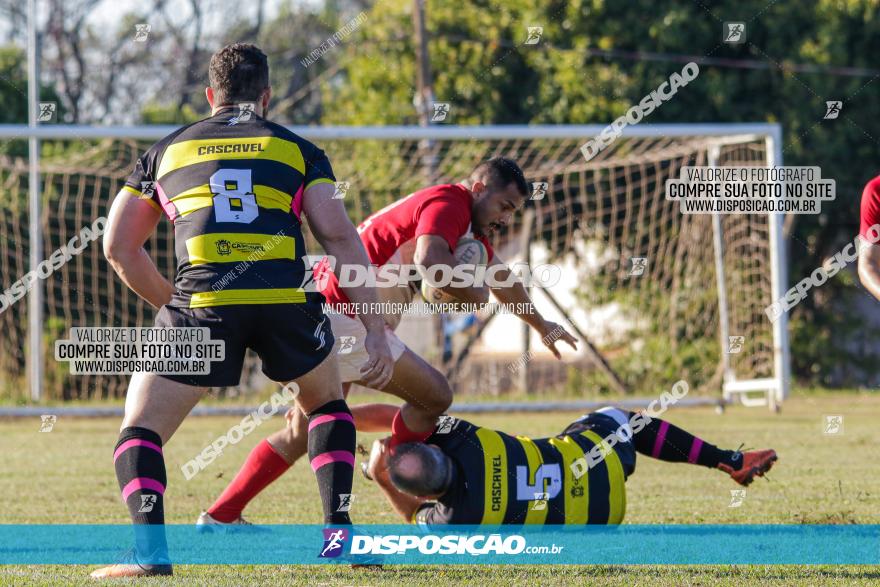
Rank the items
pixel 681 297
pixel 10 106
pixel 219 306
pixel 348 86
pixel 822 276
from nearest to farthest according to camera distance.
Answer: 1. pixel 219 306
2. pixel 681 297
3. pixel 822 276
4. pixel 10 106
5. pixel 348 86

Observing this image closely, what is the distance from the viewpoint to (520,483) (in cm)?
509

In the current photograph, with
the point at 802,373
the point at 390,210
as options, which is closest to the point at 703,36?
the point at 802,373

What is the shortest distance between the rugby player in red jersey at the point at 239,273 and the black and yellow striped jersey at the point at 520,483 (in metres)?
0.65

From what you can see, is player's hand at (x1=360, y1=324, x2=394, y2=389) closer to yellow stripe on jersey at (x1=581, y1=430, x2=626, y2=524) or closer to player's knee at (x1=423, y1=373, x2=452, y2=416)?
player's knee at (x1=423, y1=373, x2=452, y2=416)

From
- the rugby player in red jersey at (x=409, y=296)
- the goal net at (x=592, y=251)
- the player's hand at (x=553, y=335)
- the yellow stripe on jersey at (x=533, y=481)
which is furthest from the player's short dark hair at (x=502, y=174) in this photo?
the goal net at (x=592, y=251)

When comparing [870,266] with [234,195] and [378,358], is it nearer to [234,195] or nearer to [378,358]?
[378,358]

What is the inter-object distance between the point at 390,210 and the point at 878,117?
14066 millimetres

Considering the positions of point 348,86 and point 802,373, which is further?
point 348,86

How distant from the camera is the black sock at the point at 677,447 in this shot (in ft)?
18.2

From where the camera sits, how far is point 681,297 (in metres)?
15.0

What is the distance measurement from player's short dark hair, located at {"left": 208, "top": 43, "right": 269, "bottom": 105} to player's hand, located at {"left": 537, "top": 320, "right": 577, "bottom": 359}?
2.13m

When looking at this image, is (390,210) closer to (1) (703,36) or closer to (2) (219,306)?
(2) (219,306)

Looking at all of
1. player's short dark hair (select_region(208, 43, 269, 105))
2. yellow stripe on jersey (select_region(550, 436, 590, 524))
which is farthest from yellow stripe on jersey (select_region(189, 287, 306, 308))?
yellow stripe on jersey (select_region(550, 436, 590, 524))

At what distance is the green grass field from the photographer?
4398 mm
